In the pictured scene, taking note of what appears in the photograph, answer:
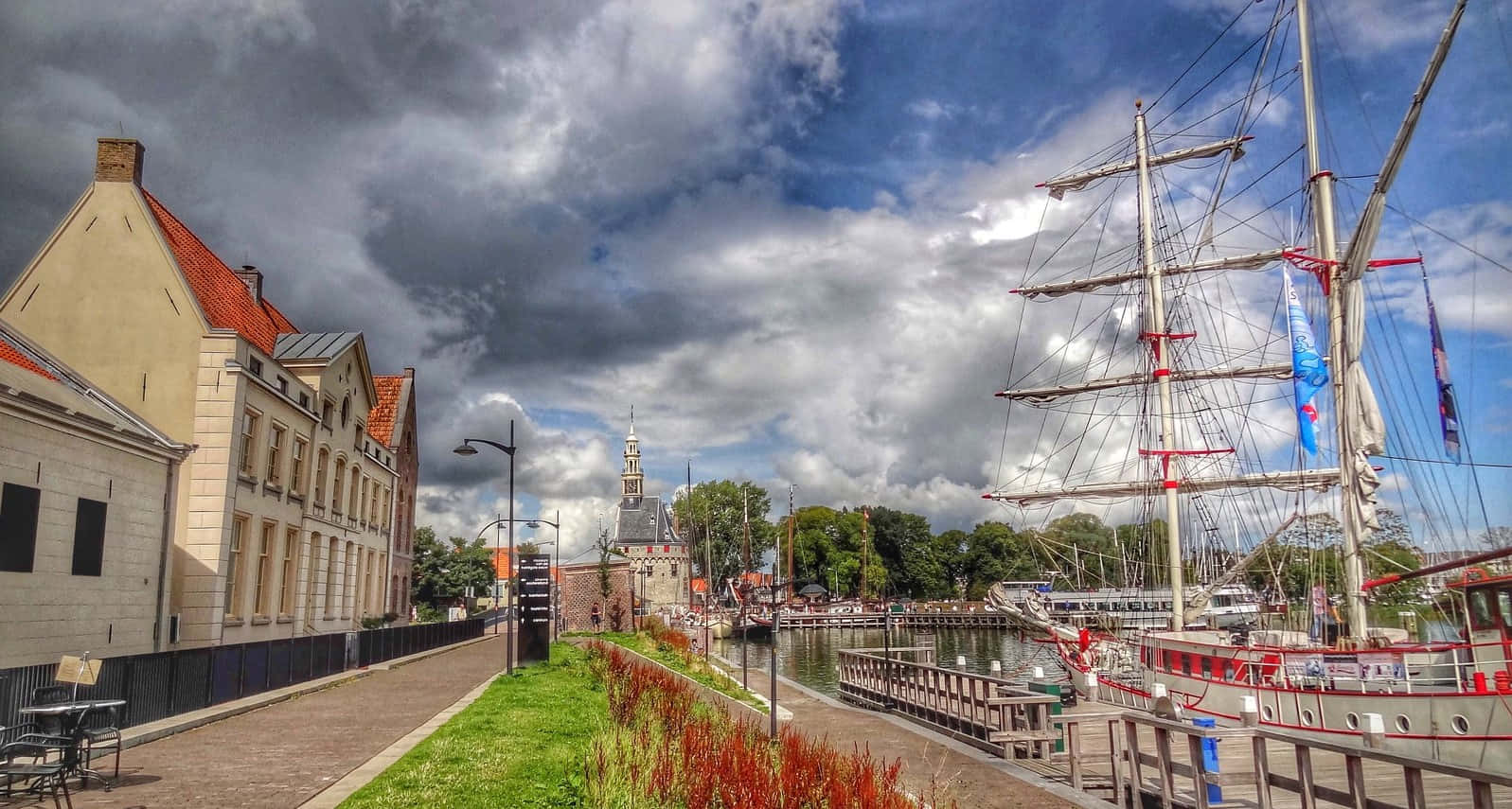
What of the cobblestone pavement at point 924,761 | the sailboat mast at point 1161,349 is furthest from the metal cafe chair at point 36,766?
the sailboat mast at point 1161,349

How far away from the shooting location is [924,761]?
45.4 feet

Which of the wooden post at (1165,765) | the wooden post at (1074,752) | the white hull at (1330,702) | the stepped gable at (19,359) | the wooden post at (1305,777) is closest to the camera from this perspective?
the wooden post at (1305,777)

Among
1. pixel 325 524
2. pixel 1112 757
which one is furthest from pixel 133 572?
pixel 1112 757

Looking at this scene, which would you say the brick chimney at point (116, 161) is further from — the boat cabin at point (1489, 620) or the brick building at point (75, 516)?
the boat cabin at point (1489, 620)

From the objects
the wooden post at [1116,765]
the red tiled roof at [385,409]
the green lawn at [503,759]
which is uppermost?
the red tiled roof at [385,409]

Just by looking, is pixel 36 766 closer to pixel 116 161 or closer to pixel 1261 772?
pixel 1261 772

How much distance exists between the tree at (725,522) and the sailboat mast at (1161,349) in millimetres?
84809

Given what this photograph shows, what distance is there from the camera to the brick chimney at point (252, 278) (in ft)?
113

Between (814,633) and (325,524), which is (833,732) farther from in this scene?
(814,633)

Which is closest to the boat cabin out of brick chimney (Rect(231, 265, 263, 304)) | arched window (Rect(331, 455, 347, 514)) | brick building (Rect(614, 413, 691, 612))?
arched window (Rect(331, 455, 347, 514))

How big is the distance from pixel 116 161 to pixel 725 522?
336ft

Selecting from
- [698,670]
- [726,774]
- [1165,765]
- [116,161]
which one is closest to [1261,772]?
[1165,765]

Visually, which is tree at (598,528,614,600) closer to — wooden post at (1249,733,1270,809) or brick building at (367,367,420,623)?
brick building at (367,367,420,623)

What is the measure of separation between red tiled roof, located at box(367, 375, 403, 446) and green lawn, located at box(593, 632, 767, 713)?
48.1 feet
